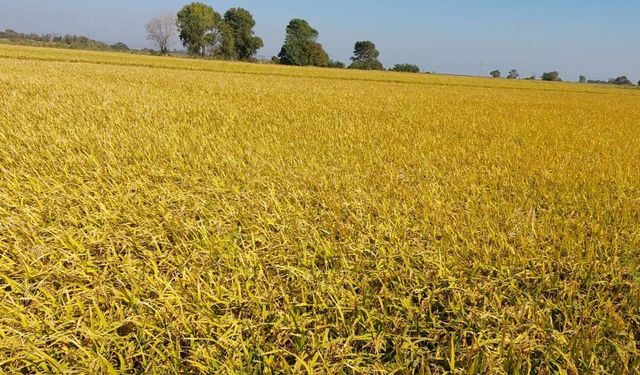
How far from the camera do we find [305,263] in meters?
1.79

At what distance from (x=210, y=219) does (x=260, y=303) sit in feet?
3.14

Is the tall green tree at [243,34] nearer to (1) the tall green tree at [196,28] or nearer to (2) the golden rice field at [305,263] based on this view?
(1) the tall green tree at [196,28]

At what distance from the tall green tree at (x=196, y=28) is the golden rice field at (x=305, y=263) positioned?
285ft

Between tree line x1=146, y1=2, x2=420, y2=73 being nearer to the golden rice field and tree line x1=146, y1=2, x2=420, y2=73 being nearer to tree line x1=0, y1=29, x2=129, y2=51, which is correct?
tree line x1=0, y1=29, x2=129, y2=51

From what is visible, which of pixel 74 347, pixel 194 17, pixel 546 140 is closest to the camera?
pixel 74 347

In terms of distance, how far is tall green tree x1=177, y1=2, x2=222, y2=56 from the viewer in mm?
79500

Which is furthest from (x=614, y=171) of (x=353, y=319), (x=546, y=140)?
(x=353, y=319)

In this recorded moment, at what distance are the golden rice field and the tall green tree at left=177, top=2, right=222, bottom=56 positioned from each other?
86825 millimetres

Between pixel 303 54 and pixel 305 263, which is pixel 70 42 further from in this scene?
pixel 305 263

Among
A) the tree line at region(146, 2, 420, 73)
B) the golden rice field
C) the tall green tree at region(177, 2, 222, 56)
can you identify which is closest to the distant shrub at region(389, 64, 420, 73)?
the tree line at region(146, 2, 420, 73)

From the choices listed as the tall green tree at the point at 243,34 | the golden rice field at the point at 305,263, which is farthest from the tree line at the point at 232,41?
the golden rice field at the point at 305,263

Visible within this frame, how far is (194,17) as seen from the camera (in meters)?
79.8

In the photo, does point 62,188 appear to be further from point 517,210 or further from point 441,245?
point 517,210

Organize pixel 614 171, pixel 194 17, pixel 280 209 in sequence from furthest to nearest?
pixel 194 17
pixel 614 171
pixel 280 209
